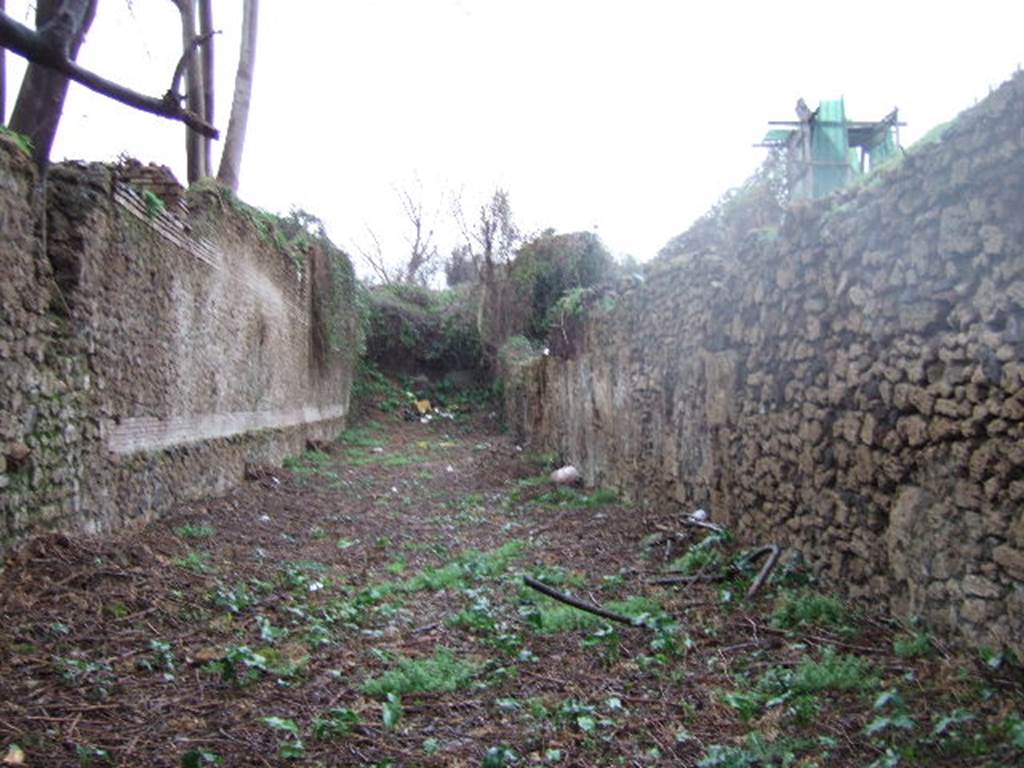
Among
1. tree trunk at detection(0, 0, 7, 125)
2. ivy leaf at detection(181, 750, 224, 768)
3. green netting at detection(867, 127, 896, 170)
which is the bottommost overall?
ivy leaf at detection(181, 750, 224, 768)

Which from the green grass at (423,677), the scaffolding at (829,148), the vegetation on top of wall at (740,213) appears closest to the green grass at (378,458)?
the vegetation on top of wall at (740,213)

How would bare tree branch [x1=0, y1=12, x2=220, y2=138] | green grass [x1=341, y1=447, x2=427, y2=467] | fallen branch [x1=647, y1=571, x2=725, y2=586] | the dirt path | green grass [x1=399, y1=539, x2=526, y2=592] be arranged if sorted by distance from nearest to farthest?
bare tree branch [x1=0, y1=12, x2=220, y2=138], the dirt path, fallen branch [x1=647, y1=571, x2=725, y2=586], green grass [x1=399, y1=539, x2=526, y2=592], green grass [x1=341, y1=447, x2=427, y2=467]

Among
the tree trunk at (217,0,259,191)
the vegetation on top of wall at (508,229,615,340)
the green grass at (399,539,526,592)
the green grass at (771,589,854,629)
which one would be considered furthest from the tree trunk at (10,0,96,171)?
the vegetation on top of wall at (508,229,615,340)

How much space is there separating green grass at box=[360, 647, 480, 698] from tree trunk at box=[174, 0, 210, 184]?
1093cm

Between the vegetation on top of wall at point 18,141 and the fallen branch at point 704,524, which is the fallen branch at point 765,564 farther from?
the vegetation on top of wall at point 18,141

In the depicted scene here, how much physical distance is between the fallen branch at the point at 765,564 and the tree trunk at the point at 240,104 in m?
12.9

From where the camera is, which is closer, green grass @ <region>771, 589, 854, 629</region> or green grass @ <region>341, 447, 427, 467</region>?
green grass @ <region>771, 589, 854, 629</region>

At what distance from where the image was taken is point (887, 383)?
4.02 meters

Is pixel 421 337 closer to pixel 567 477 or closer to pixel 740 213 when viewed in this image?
pixel 567 477

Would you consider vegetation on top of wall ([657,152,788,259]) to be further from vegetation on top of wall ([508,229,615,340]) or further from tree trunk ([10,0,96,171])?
vegetation on top of wall ([508,229,615,340])

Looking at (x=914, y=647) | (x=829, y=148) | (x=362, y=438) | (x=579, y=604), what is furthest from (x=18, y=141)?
(x=362, y=438)

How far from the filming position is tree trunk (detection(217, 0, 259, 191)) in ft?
49.3

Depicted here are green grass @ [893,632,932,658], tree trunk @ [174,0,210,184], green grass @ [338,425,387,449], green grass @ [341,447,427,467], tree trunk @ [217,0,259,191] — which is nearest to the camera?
green grass @ [893,632,932,658]

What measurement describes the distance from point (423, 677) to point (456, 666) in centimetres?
25
